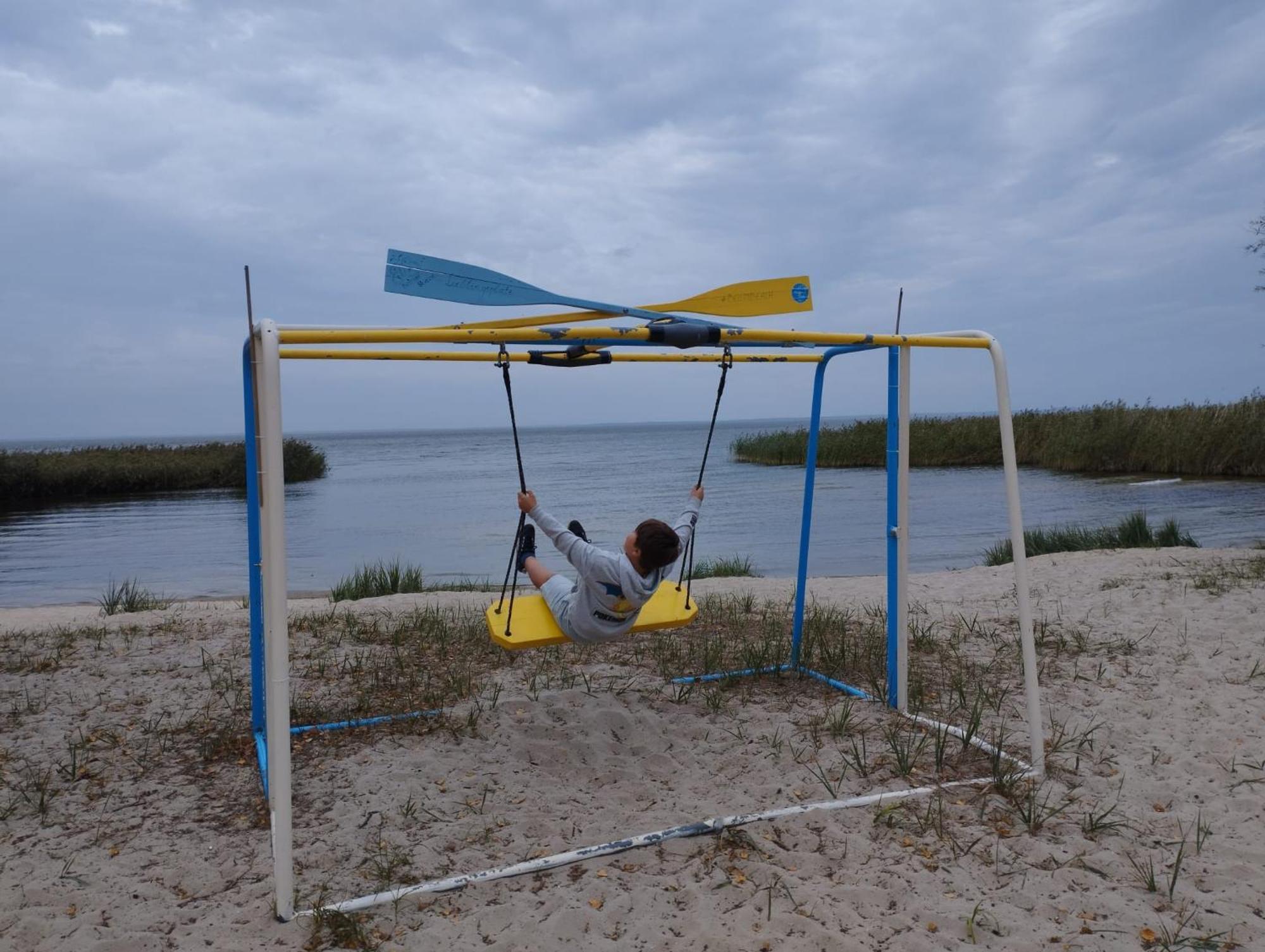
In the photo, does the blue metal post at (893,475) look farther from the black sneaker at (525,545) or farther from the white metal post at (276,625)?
the white metal post at (276,625)

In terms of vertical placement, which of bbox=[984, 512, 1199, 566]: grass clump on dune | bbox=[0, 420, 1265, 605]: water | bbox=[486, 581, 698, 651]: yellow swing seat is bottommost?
bbox=[0, 420, 1265, 605]: water

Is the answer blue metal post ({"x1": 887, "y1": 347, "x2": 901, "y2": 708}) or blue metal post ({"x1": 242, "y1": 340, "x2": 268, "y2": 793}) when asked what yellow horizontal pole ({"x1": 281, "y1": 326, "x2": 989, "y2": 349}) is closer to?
blue metal post ({"x1": 887, "y1": 347, "x2": 901, "y2": 708})

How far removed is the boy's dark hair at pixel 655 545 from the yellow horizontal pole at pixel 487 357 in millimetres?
769

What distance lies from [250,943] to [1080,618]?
5.93 metres

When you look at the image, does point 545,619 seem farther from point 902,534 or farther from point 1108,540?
point 1108,540

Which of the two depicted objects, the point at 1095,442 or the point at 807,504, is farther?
the point at 1095,442

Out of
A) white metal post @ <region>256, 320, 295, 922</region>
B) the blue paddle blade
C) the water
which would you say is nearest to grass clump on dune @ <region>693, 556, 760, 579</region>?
the water

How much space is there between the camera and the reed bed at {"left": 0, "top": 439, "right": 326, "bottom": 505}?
27.1m

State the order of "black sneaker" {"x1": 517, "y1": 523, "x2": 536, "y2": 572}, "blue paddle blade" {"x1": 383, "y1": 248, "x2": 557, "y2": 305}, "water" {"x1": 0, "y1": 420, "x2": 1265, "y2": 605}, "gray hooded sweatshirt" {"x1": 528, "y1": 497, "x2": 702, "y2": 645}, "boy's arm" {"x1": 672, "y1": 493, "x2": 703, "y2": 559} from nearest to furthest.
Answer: "blue paddle blade" {"x1": 383, "y1": 248, "x2": 557, "y2": 305} < "gray hooded sweatshirt" {"x1": 528, "y1": 497, "x2": 702, "y2": 645} < "black sneaker" {"x1": 517, "y1": 523, "x2": 536, "y2": 572} < "boy's arm" {"x1": 672, "y1": 493, "x2": 703, "y2": 559} < "water" {"x1": 0, "y1": 420, "x2": 1265, "y2": 605}

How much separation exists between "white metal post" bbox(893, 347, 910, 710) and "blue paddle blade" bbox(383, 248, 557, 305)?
1841mm

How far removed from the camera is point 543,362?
3.61m

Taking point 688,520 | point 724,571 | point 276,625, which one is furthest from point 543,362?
point 724,571

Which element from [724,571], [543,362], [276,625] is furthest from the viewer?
[724,571]

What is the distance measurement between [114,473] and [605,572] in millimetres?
30184
